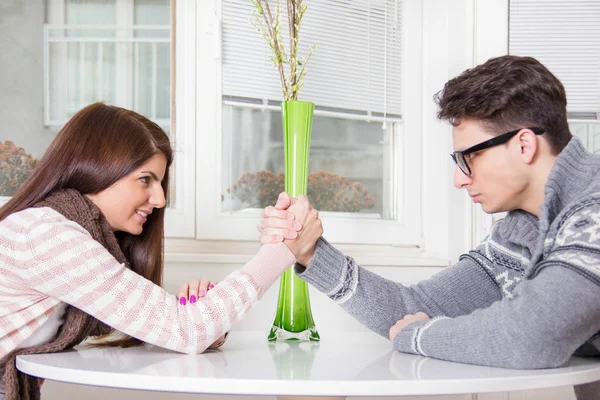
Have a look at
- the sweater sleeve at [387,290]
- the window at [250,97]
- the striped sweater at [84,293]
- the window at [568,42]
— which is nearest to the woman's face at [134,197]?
the striped sweater at [84,293]

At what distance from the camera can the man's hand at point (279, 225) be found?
1528mm

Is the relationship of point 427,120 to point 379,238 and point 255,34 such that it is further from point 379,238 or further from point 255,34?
point 255,34

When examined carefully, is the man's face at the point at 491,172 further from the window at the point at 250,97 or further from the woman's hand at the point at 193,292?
the window at the point at 250,97

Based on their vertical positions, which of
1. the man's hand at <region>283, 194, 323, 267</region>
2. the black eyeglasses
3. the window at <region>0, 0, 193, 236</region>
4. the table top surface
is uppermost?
the window at <region>0, 0, 193, 236</region>

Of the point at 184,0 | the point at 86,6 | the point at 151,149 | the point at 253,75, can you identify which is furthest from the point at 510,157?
the point at 86,6

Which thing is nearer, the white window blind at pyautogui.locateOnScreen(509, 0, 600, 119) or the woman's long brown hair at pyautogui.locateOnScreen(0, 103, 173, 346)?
the woman's long brown hair at pyautogui.locateOnScreen(0, 103, 173, 346)

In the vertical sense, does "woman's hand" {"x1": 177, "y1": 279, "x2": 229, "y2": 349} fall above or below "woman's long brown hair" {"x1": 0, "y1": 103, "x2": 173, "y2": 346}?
below

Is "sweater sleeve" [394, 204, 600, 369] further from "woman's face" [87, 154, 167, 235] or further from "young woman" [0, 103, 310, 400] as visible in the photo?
"woman's face" [87, 154, 167, 235]

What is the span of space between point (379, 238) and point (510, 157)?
3.72 feet

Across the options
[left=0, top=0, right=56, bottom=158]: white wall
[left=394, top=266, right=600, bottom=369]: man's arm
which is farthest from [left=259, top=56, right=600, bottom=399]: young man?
[left=0, top=0, right=56, bottom=158]: white wall

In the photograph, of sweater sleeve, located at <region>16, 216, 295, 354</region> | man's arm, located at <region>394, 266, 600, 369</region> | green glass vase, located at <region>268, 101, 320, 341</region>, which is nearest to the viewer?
man's arm, located at <region>394, 266, 600, 369</region>

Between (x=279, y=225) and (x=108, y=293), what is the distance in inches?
16.3

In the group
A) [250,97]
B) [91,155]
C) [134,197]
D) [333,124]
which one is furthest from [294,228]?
[333,124]

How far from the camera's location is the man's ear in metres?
1.52
